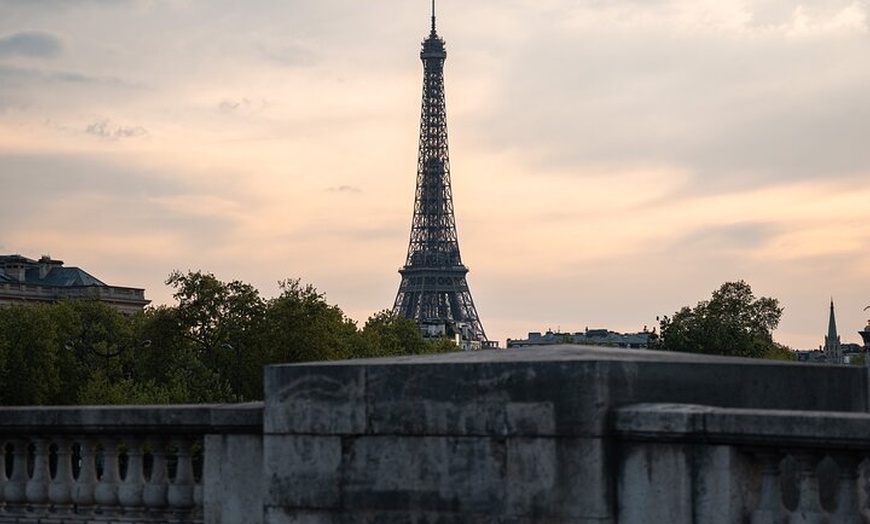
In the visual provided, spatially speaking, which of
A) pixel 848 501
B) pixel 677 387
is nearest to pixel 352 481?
pixel 677 387

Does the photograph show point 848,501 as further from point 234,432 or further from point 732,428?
point 234,432

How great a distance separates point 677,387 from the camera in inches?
358

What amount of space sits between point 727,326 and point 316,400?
101944mm

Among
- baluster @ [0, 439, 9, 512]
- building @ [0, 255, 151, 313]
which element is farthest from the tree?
baluster @ [0, 439, 9, 512]

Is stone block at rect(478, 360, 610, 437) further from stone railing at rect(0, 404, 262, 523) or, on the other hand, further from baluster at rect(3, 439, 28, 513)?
baluster at rect(3, 439, 28, 513)

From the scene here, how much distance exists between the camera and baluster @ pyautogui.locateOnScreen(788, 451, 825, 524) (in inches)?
311

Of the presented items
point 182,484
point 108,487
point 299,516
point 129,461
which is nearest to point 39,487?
point 108,487

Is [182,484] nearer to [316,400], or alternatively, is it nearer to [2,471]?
[316,400]

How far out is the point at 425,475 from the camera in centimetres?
890

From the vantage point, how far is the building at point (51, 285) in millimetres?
154125

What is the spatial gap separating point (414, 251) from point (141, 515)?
17510 cm

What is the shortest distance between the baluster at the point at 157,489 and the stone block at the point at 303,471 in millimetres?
1042

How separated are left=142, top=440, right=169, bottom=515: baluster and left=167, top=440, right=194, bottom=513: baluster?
5 cm

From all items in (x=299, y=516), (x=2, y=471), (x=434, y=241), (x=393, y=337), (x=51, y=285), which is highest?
(x=434, y=241)
